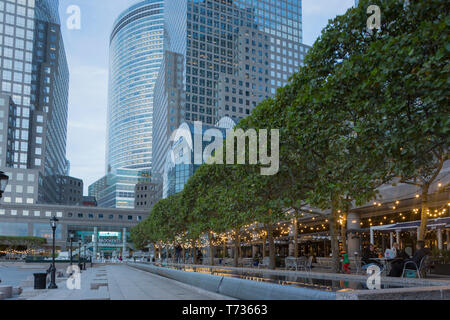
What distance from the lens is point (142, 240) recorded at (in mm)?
103562

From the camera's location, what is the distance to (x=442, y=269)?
22438 millimetres

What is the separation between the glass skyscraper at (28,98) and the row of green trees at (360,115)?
13264 cm

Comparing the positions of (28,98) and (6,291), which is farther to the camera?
(28,98)

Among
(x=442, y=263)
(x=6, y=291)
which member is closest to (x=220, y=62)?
(x=442, y=263)

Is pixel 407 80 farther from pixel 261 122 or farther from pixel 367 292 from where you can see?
pixel 261 122

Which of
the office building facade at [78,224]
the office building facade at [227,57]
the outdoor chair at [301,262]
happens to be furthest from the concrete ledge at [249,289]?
the office building facade at [227,57]

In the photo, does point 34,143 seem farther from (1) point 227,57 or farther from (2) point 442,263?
(2) point 442,263

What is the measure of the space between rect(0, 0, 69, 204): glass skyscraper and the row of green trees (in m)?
133

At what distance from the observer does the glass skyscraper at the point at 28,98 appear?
140625mm

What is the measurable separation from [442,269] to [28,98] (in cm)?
15664

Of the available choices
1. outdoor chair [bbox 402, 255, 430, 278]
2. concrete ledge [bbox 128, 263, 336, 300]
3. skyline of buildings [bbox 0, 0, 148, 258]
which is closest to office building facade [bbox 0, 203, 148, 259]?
skyline of buildings [bbox 0, 0, 148, 258]

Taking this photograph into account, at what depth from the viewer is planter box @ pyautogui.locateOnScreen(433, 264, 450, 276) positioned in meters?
22.1

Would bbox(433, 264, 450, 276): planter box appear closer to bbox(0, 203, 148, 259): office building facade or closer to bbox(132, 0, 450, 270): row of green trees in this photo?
bbox(132, 0, 450, 270): row of green trees
